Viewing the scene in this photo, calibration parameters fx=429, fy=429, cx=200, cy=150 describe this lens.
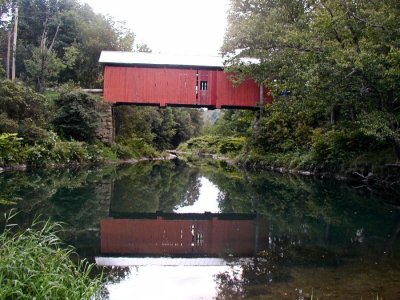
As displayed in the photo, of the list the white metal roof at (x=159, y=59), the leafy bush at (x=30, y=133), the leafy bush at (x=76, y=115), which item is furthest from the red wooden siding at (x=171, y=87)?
the leafy bush at (x=30, y=133)

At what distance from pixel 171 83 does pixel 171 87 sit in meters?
0.23

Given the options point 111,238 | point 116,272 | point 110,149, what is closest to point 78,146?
point 110,149

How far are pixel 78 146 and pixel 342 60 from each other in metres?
14.5

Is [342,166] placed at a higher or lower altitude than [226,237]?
higher

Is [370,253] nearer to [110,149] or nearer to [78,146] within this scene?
[78,146]

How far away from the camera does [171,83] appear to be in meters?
24.5

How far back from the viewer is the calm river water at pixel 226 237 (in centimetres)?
492

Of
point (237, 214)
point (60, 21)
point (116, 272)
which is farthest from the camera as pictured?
point (60, 21)

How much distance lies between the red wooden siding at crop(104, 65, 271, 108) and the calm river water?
10841 millimetres

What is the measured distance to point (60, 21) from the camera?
34.1 m

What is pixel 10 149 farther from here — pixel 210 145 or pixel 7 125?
pixel 210 145

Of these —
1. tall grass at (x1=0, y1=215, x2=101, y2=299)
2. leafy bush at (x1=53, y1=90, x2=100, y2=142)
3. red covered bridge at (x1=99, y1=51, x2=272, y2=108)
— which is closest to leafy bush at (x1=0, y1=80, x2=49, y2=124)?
leafy bush at (x1=53, y1=90, x2=100, y2=142)

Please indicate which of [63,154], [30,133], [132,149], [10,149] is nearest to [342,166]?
[63,154]

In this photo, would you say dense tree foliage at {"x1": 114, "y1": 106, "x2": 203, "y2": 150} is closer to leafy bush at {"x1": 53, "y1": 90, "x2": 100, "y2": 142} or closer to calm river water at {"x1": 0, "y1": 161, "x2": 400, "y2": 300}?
leafy bush at {"x1": 53, "y1": 90, "x2": 100, "y2": 142}
